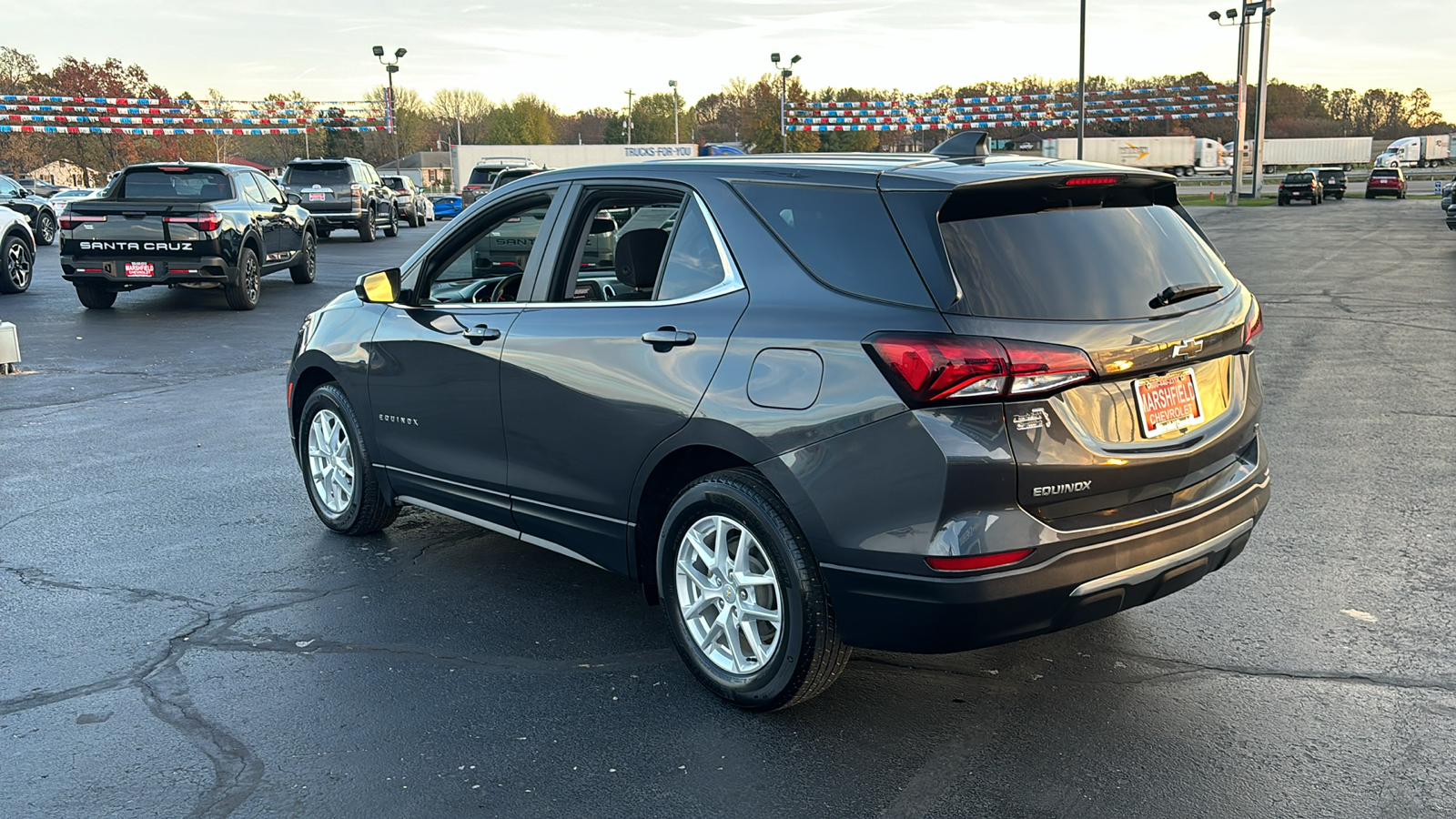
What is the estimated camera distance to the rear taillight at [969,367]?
3275 mm

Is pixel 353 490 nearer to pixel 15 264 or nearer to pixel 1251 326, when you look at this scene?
pixel 1251 326

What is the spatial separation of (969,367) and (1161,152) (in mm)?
93821

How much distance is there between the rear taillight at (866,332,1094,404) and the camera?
10.7 ft

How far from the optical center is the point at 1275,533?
564 cm

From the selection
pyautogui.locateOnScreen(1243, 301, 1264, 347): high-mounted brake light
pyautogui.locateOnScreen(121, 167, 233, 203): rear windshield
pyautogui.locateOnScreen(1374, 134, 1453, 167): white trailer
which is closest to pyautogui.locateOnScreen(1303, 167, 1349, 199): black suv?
pyautogui.locateOnScreen(1374, 134, 1453, 167): white trailer

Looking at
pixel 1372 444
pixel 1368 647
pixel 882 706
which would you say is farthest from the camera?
pixel 1372 444

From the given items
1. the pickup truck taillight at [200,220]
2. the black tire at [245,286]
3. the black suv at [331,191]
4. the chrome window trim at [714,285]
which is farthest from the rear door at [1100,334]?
the black suv at [331,191]

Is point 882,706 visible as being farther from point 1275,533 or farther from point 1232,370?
point 1275,533

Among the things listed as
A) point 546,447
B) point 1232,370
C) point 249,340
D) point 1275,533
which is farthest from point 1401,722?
point 249,340

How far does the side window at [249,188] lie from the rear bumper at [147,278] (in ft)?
4.61

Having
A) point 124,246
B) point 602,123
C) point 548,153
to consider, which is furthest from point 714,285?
point 602,123

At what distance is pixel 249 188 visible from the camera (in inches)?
645

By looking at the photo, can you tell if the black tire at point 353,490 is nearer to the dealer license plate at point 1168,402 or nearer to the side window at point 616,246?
the side window at point 616,246

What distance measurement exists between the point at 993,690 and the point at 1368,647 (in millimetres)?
1391
